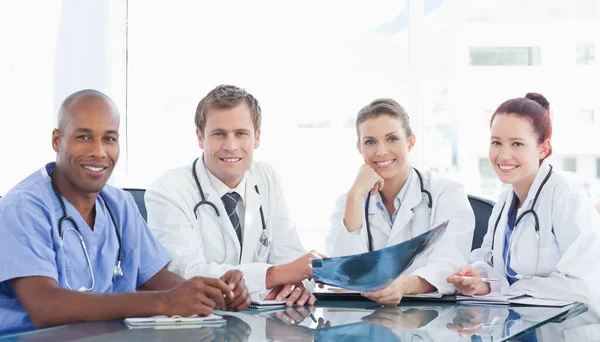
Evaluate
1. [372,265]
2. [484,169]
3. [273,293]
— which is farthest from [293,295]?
[484,169]

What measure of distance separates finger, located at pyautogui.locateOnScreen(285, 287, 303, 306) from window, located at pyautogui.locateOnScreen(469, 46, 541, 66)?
2.77 m

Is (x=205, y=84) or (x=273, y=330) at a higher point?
(x=205, y=84)

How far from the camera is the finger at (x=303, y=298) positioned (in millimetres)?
1835

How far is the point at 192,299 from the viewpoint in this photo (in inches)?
61.0

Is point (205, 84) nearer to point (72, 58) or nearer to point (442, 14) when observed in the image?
point (72, 58)

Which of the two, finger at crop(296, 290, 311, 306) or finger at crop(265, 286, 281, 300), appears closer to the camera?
finger at crop(296, 290, 311, 306)

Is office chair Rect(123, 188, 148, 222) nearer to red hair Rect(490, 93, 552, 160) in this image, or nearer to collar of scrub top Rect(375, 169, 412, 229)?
collar of scrub top Rect(375, 169, 412, 229)

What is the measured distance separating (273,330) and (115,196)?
73 centimetres

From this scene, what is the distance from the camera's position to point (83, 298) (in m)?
1.57

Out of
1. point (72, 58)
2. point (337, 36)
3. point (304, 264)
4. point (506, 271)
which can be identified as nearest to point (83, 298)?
point (304, 264)

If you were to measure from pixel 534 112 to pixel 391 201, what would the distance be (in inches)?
21.6

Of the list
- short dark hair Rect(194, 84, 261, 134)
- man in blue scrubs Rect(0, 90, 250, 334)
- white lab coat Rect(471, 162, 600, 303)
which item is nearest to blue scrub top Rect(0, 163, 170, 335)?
man in blue scrubs Rect(0, 90, 250, 334)

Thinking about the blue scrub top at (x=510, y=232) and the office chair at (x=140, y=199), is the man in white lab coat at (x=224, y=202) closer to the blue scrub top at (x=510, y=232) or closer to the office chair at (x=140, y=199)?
the office chair at (x=140, y=199)

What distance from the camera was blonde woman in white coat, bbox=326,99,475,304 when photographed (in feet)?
7.94
